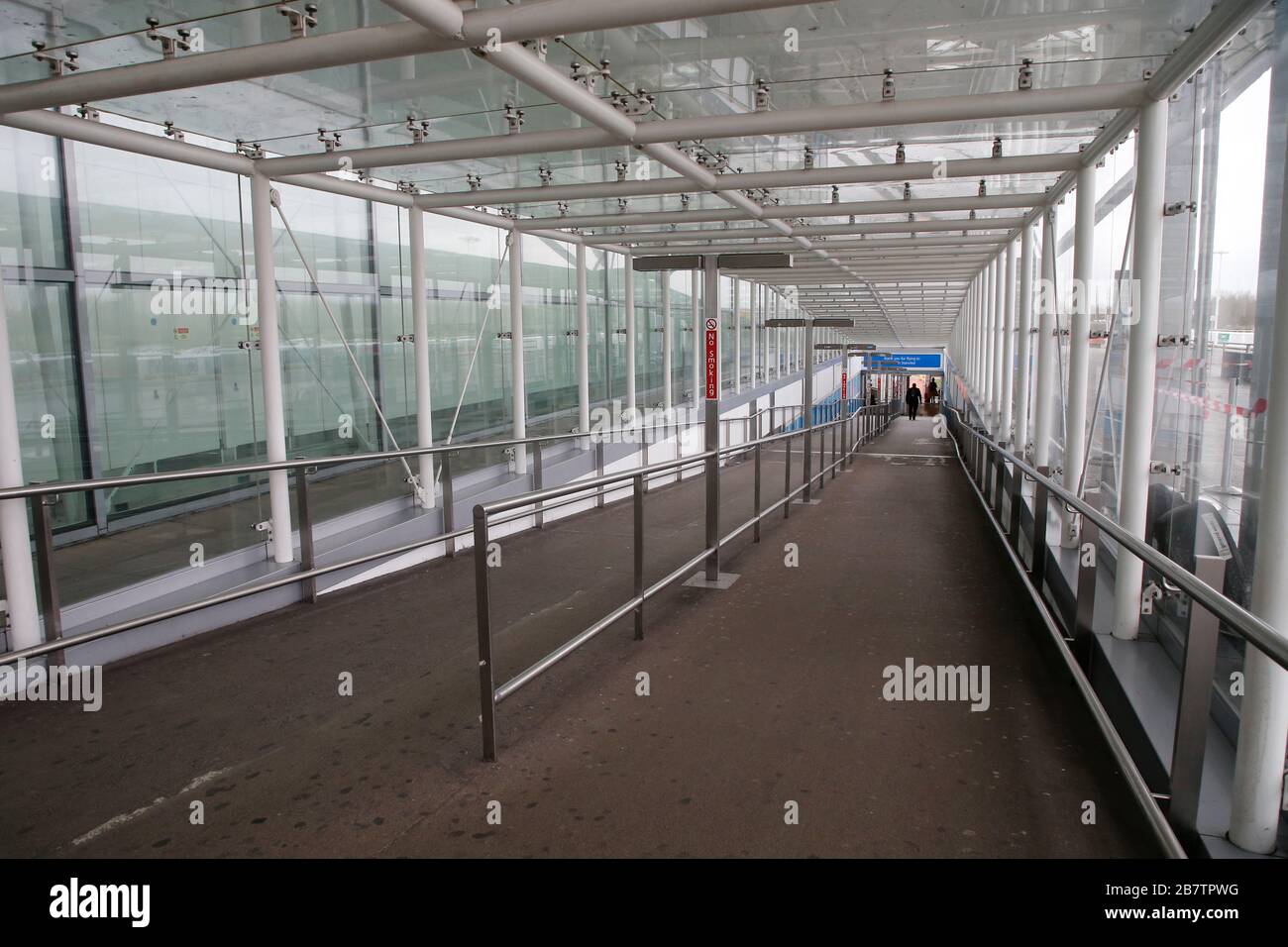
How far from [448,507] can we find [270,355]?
159 centimetres

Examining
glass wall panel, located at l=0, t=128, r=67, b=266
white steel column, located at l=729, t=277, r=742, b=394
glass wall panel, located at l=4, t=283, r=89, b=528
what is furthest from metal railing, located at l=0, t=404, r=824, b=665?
white steel column, located at l=729, t=277, r=742, b=394

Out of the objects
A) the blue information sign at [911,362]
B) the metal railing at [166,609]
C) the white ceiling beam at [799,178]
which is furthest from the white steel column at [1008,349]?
the blue information sign at [911,362]

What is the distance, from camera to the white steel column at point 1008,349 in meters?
9.87

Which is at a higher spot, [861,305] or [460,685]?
[861,305]

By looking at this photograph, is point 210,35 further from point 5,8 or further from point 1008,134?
point 1008,134

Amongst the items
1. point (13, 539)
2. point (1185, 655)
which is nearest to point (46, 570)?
point (13, 539)

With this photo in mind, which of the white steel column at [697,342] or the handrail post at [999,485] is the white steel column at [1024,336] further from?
the white steel column at [697,342]

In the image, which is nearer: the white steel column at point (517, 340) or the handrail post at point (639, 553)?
the handrail post at point (639, 553)

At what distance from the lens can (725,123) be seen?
4.41 m

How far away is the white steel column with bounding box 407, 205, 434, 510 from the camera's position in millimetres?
6613

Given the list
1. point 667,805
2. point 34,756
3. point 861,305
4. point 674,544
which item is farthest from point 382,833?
point 861,305

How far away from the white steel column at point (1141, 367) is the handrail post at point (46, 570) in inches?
179

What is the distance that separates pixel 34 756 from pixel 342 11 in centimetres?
300

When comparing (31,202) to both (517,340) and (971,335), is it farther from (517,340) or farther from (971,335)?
(971,335)
